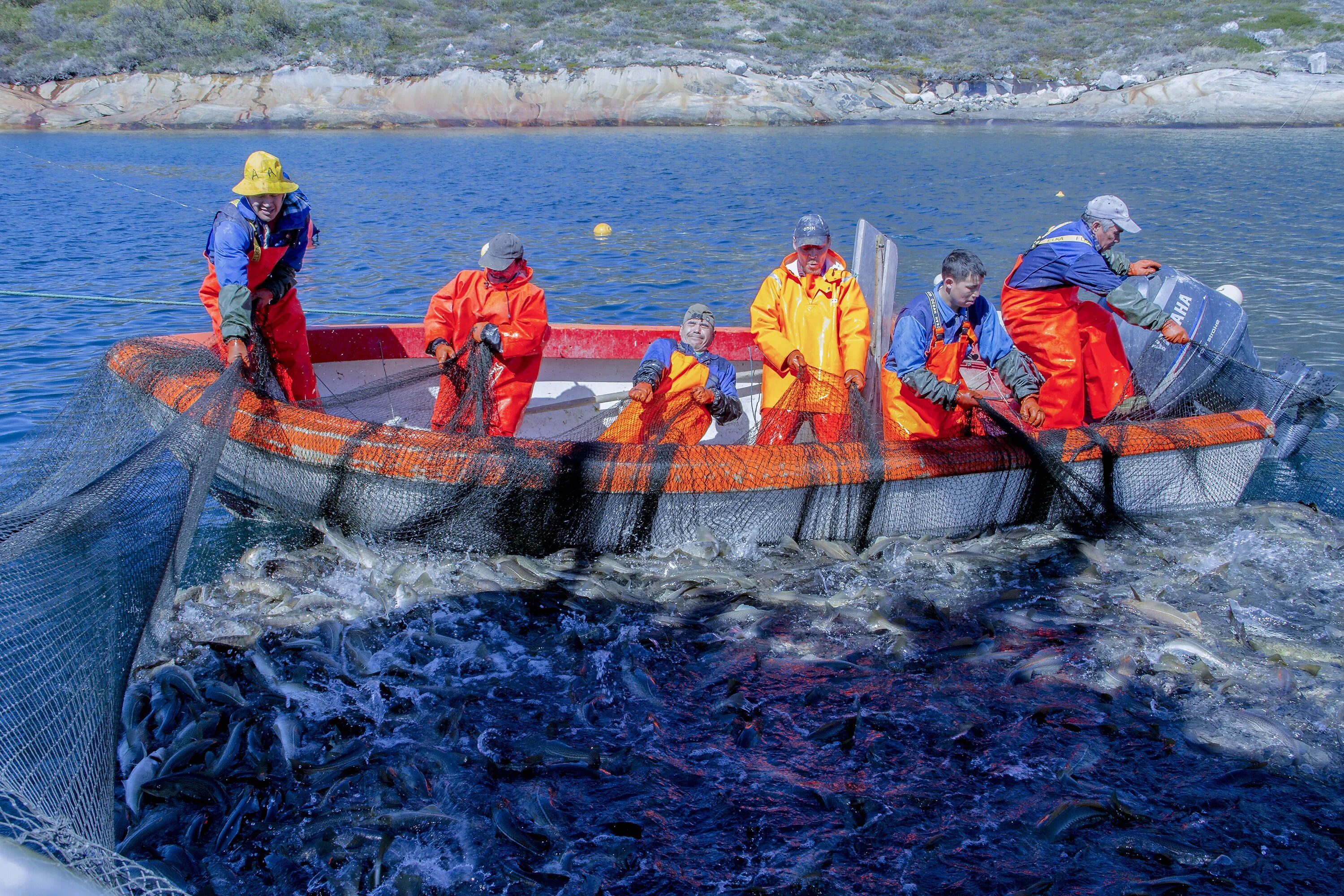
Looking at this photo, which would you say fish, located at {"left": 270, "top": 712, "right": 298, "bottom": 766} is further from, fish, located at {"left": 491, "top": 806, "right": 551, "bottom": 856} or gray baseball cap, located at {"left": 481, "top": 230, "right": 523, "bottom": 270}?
gray baseball cap, located at {"left": 481, "top": 230, "right": 523, "bottom": 270}

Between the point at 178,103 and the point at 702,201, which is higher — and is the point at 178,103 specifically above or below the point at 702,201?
above

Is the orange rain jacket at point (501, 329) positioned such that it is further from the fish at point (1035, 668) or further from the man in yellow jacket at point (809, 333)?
the fish at point (1035, 668)

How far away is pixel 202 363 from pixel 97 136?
135 ft

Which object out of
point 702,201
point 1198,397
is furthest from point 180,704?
point 702,201

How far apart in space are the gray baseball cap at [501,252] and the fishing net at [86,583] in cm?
186

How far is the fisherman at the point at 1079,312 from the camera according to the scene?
→ 6160mm

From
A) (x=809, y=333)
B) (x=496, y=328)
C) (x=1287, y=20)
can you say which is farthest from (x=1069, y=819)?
(x=1287, y=20)

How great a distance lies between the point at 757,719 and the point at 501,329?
3.28m

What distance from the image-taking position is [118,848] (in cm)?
366

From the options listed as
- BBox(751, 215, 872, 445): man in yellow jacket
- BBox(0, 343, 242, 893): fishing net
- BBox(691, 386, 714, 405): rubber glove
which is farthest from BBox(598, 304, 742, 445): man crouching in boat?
BBox(0, 343, 242, 893): fishing net

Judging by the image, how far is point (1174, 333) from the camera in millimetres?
5969

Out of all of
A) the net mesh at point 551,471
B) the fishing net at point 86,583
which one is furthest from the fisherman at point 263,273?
the fishing net at point 86,583

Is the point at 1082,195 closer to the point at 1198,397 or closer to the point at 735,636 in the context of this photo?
the point at 1198,397

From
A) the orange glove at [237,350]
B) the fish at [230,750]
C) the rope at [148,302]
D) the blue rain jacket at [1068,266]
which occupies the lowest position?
the fish at [230,750]
